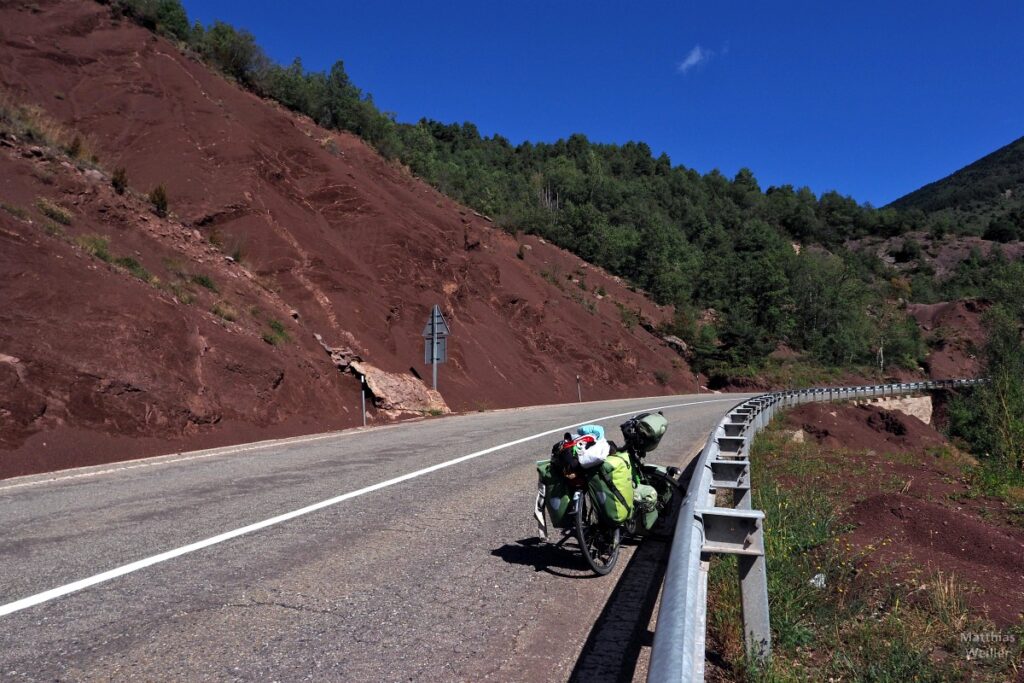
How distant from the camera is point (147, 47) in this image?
29.3 metres

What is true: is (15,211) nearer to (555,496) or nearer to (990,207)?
(555,496)

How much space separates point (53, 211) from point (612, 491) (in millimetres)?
17011

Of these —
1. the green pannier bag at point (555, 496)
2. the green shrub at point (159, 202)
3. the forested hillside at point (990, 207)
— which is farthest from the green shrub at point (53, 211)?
the forested hillside at point (990, 207)

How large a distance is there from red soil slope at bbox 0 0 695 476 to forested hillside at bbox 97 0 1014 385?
401cm

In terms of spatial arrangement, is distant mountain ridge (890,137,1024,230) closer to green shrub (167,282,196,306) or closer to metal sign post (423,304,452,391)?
metal sign post (423,304,452,391)

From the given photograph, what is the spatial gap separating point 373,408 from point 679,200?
104263 mm

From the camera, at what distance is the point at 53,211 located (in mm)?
16344

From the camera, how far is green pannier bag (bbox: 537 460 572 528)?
523cm

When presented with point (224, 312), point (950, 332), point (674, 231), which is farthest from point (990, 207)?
point (224, 312)

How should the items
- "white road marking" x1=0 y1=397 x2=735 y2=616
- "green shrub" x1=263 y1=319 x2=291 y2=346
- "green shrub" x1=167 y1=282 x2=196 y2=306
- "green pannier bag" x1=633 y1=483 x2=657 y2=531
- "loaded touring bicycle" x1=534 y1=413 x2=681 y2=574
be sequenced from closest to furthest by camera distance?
"white road marking" x1=0 y1=397 x2=735 y2=616 < "loaded touring bicycle" x1=534 y1=413 x2=681 y2=574 < "green pannier bag" x1=633 y1=483 x2=657 y2=531 < "green shrub" x1=167 y1=282 x2=196 y2=306 < "green shrub" x1=263 y1=319 x2=291 y2=346

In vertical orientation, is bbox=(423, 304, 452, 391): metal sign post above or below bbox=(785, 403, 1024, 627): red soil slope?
above

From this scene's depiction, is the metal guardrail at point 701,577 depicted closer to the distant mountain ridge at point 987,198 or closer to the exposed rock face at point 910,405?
the exposed rock face at point 910,405

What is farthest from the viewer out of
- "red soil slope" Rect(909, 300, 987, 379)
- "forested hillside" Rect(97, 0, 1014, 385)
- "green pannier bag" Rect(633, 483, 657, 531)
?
"red soil slope" Rect(909, 300, 987, 379)

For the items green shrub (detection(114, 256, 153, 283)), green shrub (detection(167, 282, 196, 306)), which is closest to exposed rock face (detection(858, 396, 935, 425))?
green shrub (detection(167, 282, 196, 306))
